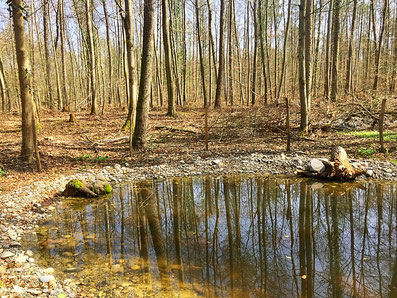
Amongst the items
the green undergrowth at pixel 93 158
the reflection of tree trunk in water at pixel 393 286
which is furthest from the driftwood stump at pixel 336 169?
the green undergrowth at pixel 93 158

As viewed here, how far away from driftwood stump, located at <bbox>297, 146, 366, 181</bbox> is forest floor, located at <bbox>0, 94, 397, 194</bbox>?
1644 millimetres

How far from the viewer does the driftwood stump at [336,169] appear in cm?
835

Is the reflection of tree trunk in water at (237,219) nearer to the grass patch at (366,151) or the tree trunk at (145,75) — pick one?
the tree trunk at (145,75)

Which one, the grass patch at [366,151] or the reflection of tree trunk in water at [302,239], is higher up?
the grass patch at [366,151]

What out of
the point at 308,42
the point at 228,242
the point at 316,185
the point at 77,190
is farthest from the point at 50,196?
the point at 308,42

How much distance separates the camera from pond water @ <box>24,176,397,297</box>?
3832mm

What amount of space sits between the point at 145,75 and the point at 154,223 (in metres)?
6.54

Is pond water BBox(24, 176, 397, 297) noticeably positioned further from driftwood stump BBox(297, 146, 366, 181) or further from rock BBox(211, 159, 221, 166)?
rock BBox(211, 159, 221, 166)

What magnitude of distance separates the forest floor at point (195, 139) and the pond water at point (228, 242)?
262cm

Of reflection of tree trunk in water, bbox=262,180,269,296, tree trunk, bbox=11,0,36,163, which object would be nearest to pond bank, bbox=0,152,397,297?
reflection of tree trunk in water, bbox=262,180,269,296

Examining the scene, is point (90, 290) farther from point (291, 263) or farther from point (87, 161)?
point (87, 161)

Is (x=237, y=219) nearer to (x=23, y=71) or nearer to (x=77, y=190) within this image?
(x=77, y=190)

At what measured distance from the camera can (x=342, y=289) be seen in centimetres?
370

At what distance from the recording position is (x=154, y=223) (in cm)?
588
